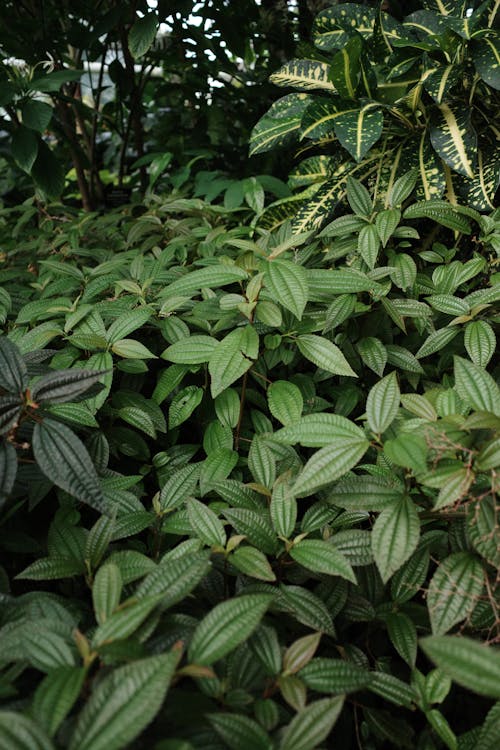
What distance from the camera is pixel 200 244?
1491mm

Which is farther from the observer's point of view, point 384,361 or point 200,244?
point 200,244

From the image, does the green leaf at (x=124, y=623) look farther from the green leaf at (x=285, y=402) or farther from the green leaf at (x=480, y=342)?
the green leaf at (x=480, y=342)

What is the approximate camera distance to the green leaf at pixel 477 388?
0.76 metres

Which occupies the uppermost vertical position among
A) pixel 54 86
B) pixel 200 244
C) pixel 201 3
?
pixel 201 3

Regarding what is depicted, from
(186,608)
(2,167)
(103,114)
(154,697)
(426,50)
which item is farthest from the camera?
(103,114)

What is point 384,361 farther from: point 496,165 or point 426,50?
point 426,50

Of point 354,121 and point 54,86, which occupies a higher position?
point 54,86

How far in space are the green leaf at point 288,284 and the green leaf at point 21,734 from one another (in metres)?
0.65

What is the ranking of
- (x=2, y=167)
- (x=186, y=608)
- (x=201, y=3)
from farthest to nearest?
(x=2, y=167), (x=201, y=3), (x=186, y=608)

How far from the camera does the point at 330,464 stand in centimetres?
73

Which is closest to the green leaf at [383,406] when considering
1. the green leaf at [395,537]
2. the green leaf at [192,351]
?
the green leaf at [395,537]

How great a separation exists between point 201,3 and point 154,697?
2625 millimetres

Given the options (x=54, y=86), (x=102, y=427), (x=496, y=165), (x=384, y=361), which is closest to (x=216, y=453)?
(x=102, y=427)

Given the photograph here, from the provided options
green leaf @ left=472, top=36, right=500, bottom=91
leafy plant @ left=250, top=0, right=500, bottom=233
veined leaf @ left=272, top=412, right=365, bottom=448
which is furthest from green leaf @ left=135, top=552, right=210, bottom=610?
green leaf @ left=472, top=36, right=500, bottom=91
